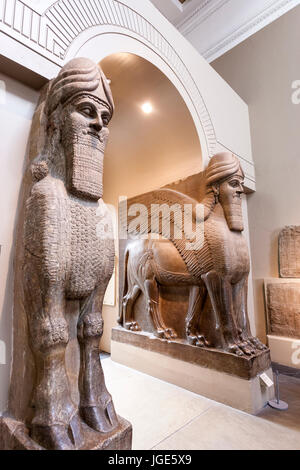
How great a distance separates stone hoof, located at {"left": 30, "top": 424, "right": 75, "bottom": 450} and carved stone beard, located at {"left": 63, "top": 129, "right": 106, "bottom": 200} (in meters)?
1.04

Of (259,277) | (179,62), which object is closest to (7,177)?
(179,62)

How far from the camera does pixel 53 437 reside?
1082mm

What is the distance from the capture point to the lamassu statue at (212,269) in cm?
221

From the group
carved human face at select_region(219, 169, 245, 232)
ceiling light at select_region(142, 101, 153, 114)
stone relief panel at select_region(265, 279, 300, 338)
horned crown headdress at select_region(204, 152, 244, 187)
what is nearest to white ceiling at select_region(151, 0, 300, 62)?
ceiling light at select_region(142, 101, 153, 114)

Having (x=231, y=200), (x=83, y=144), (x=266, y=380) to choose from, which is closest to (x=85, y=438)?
(x=83, y=144)

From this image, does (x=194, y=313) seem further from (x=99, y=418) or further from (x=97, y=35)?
(x=97, y=35)

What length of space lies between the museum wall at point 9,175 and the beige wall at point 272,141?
2.87 m

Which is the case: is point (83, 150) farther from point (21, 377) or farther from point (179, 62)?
point (179, 62)

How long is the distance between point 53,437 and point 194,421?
1.11 m

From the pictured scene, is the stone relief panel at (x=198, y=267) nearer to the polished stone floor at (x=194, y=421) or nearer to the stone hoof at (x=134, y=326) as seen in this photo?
the stone hoof at (x=134, y=326)

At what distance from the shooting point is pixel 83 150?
137cm

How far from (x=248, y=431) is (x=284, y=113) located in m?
3.42

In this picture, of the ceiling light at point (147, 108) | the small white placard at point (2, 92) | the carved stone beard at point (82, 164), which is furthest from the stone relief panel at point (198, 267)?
the small white placard at point (2, 92)

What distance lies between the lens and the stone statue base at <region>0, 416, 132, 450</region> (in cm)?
113
